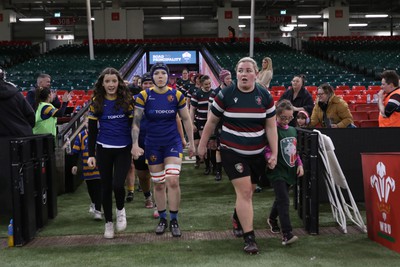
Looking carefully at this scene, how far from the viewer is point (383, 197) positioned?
466 centimetres

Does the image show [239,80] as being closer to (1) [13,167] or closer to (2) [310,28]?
(1) [13,167]

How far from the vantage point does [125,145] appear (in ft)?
17.3

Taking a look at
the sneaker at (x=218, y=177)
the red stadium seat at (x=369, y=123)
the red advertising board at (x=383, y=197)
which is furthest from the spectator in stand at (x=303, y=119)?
the red advertising board at (x=383, y=197)

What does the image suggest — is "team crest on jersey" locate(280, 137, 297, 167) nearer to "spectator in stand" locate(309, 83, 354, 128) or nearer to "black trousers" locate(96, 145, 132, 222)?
"black trousers" locate(96, 145, 132, 222)

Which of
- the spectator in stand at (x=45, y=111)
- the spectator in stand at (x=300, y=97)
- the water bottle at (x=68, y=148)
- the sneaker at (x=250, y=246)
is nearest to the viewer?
the sneaker at (x=250, y=246)

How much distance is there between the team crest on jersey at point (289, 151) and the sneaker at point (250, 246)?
837mm

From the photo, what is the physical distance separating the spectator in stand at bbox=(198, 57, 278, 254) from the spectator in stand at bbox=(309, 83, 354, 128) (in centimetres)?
242

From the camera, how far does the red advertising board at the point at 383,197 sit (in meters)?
4.43

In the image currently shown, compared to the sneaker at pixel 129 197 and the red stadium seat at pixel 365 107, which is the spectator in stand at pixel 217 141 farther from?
the red stadium seat at pixel 365 107

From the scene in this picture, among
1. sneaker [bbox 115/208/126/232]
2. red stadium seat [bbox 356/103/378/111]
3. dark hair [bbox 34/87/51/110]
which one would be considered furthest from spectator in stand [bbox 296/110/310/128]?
red stadium seat [bbox 356/103/378/111]

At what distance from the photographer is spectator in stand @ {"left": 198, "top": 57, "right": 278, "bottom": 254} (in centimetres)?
464

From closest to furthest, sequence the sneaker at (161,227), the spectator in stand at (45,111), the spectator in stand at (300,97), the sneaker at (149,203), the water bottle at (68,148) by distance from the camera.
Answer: the sneaker at (161,227)
the sneaker at (149,203)
the spectator in stand at (45,111)
the spectator in stand at (300,97)
the water bottle at (68,148)

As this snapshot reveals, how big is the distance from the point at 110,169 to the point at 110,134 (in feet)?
1.15

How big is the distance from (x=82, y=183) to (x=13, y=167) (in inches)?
152
